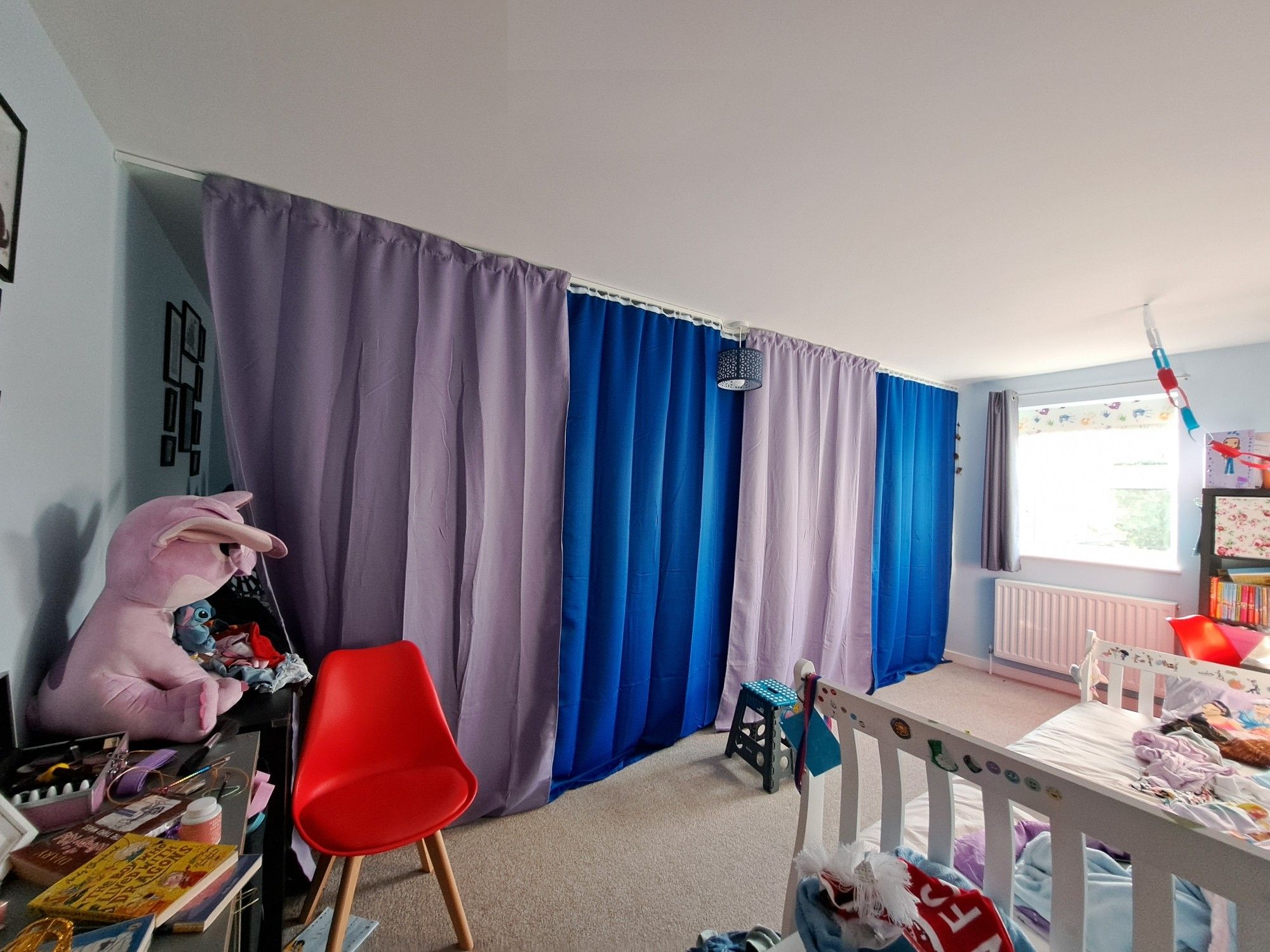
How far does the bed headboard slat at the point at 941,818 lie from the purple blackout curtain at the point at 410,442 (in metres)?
1.42

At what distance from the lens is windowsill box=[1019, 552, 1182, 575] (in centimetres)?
329

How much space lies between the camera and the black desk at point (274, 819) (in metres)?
1.24

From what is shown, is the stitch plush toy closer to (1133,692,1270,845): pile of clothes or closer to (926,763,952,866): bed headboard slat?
(926,763,952,866): bed headboard slat

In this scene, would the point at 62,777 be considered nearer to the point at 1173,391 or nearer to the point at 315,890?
the point at 315,890

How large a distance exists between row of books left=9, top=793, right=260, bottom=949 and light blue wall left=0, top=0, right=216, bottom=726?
44 cm

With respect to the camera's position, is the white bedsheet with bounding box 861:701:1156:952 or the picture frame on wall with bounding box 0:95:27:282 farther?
the white bedsheet with bounding box 861:701:1156:952

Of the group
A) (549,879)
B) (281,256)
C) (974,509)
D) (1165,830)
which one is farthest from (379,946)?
(974,509)

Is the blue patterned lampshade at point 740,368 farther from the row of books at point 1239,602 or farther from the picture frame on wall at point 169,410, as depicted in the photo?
the row of books at point 1239,602

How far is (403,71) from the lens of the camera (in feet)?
3.72

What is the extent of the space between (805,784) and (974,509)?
3840mm

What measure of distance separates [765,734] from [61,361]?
278cm

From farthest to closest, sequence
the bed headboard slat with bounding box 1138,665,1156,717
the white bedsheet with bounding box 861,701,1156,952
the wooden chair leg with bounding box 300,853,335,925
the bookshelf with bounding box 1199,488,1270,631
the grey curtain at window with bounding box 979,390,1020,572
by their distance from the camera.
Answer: the grey curtain at window with bounding box 979,390,1020,572
the bookshelf with bounding box 1199,488,1270,631
the bed headboard slat with bounding box 1138,665,1156,717
the wooden chair leg with bounding box 300,853,335,925
the white bedsheet with bounding box 861,701,1156,952

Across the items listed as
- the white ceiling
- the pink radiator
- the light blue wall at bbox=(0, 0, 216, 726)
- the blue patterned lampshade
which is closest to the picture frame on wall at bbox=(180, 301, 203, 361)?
the light blue wall at bbox=(0, 0, 216, 726)

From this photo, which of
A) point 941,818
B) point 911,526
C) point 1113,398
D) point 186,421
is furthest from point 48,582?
point 1113,398
